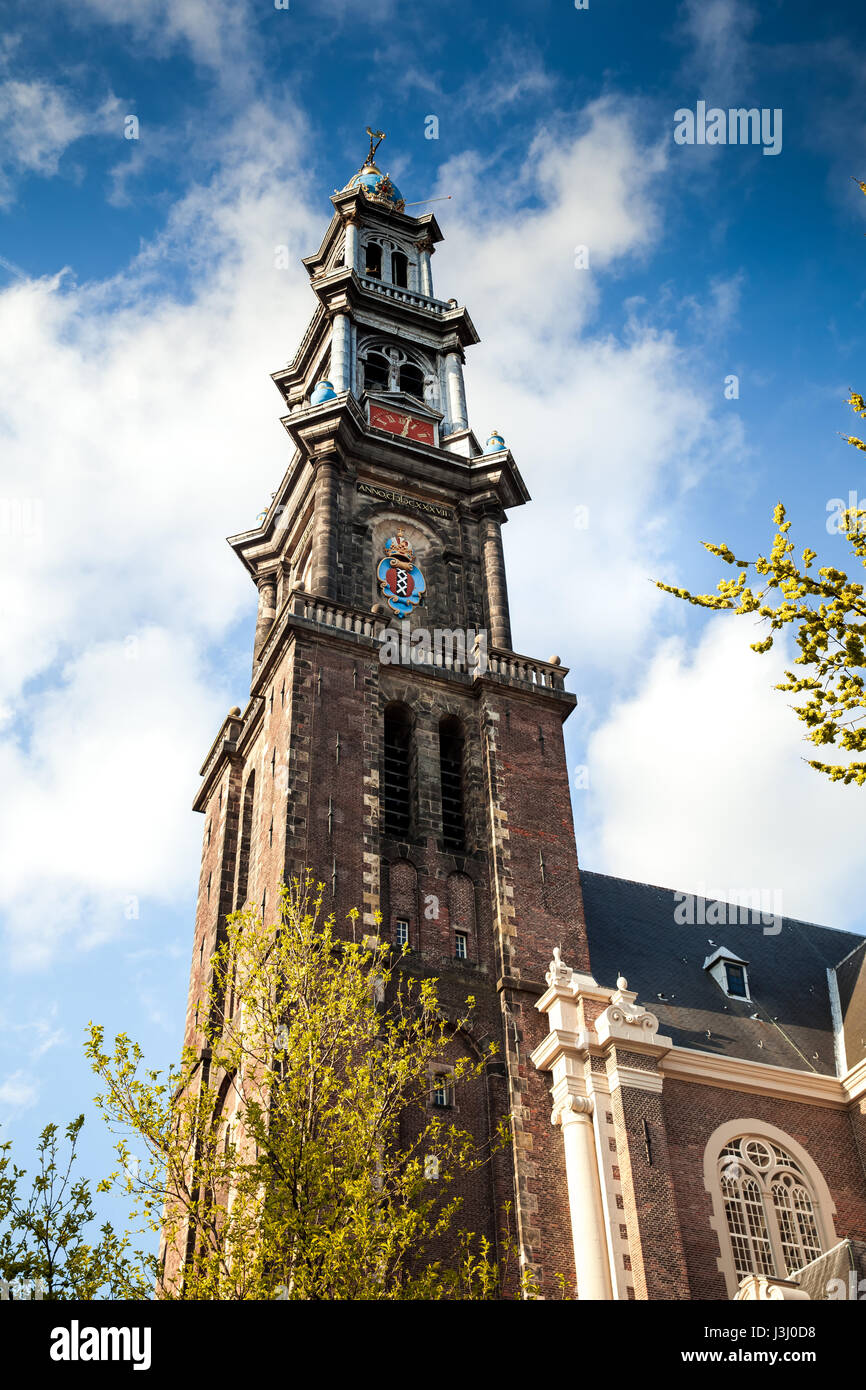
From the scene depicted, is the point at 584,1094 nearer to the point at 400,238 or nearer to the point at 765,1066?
the point at 765,1066

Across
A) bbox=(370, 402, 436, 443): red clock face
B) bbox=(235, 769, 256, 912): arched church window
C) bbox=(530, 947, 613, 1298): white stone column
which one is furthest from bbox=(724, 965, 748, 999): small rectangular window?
bbox=(370, 402, 436, 443): red clock face

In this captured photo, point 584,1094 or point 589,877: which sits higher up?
point 589,877

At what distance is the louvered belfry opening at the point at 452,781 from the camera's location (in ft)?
111

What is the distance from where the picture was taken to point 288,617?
34.6 meters

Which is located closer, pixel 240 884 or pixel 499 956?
pixel 499 956

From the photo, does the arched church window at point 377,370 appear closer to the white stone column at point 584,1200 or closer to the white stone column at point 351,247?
the white stone column at point 351,247

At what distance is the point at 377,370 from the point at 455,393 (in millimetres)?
3293

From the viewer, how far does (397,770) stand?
34.9 m

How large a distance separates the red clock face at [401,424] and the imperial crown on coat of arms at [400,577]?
5824 millimetres
